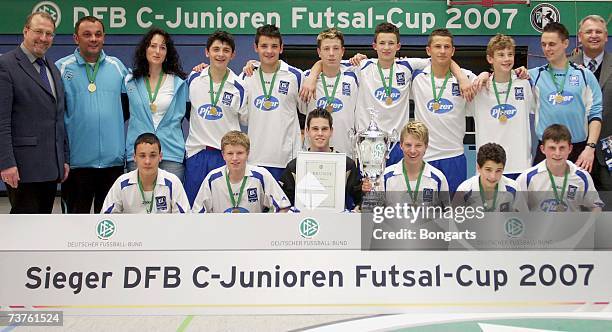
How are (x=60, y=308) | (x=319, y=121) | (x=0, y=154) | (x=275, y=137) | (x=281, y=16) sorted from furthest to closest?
(x=281, y=16), (x=275, y=137), (x=319, y=121), (x=0, y=154), (x=60, y=308)

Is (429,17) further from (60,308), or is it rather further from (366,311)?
(60,308)

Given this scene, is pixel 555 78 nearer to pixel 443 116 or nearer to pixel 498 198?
pixel 443 116

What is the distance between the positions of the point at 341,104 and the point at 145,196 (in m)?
1.63

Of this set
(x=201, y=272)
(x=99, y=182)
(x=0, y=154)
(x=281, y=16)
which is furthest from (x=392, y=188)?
(x=281, y=16)

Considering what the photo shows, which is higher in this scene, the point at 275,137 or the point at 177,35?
the point at 177,35

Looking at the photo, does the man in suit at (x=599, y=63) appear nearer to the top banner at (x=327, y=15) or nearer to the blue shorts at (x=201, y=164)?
the blue shorts at (x=201, y=164)

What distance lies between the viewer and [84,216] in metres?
3.06

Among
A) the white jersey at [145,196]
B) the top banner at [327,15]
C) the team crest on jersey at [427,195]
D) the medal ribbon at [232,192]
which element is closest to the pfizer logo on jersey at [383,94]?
the team crest on jersey at [427,195]

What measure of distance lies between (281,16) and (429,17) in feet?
6.45

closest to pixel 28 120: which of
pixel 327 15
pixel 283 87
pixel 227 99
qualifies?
pixel 227 99

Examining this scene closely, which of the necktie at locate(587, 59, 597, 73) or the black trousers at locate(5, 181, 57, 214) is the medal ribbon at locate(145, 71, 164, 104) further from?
the necktie at locate(587, 59, 597, 73)

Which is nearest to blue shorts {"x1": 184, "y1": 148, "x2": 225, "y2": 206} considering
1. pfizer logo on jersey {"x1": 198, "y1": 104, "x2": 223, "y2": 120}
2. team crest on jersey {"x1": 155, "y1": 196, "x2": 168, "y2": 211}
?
pfizer logo on jersey {"x1": 198, "y1": 104, "x2": 223, "y2": 120}

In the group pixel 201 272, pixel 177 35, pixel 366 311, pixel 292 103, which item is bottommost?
pixel 366 311

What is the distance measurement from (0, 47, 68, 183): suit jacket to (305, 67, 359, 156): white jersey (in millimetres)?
1846
